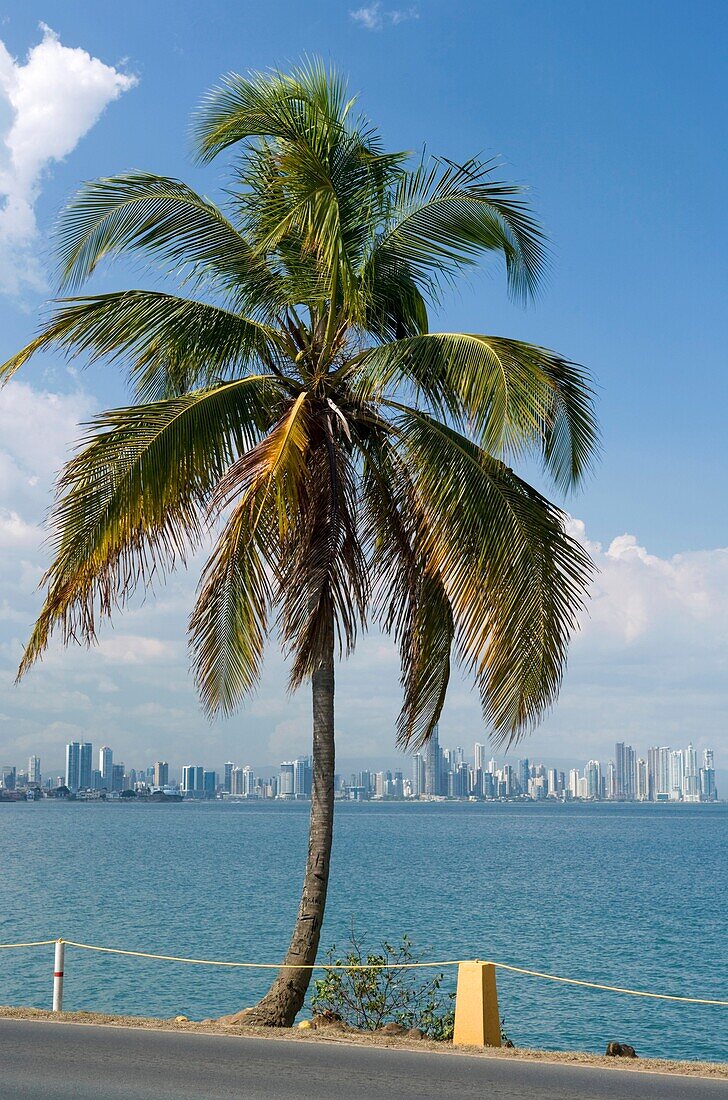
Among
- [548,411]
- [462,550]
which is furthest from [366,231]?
[462,550]

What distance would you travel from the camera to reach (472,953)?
37.8 m

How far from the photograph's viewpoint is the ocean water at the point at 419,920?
28.2m

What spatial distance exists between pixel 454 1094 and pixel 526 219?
10539 millimetres

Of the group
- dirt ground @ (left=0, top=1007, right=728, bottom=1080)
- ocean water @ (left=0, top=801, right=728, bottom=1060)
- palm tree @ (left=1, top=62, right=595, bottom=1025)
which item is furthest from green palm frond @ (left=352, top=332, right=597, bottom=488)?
ocean water @ (left=0, top=801, right=728, bottom=1060)

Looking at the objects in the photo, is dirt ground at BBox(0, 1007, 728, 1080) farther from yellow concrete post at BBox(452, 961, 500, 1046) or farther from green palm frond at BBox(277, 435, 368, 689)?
green palm frond at BBox(277, 435, 368, 689)

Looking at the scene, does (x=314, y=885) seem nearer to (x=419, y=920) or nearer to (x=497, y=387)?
(x=497, y=387)

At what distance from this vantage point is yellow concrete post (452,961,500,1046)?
Result: 1039 cm

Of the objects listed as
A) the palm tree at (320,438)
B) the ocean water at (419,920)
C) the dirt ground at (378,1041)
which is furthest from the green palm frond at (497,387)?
the ocean water at (419,920)

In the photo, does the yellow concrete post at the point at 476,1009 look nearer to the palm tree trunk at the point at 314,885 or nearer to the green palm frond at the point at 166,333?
the palm tree trunk at the point at 314,885

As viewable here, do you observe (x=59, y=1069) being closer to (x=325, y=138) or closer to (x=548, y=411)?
(x=548, y=411)

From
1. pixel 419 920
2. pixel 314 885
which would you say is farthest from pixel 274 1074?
pixel 419 920

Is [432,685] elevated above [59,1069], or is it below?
above

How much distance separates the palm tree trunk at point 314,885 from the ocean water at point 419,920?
1312 centimetres

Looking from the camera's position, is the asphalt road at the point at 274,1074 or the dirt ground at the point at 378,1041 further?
the dirt ground at the point at 378,1041
